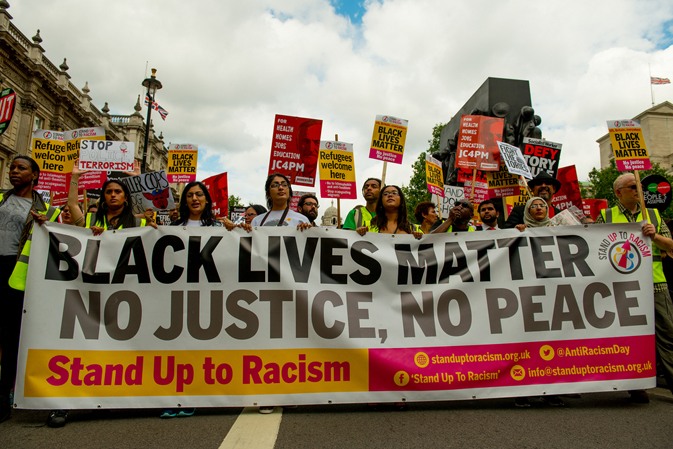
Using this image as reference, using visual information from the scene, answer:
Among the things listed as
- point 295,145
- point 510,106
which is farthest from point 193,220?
point 510,106

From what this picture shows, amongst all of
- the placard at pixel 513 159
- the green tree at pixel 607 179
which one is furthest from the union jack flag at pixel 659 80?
the placard at pixel 513 159

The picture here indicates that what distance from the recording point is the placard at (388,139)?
24.4 ft

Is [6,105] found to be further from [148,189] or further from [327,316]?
[327,316]

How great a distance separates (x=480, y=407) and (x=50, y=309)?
358cm

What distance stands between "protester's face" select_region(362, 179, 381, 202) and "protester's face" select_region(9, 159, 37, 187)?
3.51 meters

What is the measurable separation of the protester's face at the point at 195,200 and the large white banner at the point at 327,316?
0.48m

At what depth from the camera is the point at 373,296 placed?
381cm

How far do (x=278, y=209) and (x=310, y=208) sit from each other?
7.01ft

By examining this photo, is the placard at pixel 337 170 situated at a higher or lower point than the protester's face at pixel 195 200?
higher

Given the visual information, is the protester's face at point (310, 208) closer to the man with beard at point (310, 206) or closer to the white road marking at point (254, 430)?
the man with beard at point (310, 206)

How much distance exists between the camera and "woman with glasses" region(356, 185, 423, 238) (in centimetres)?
439

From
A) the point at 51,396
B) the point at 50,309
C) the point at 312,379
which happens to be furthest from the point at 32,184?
the point at 312,379

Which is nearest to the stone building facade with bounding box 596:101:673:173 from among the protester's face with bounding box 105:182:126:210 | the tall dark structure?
the tall dark structure

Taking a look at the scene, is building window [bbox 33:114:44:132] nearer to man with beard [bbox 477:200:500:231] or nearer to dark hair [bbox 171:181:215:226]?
dark hair [bbox 171:181:215:226]
